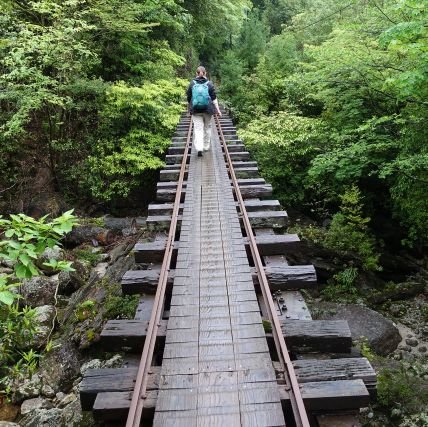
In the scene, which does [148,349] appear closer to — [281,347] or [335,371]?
[281,347]

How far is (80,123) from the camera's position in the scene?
488 inches

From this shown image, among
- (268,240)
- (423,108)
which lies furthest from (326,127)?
(268,240)

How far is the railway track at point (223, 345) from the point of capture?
300 centimetres

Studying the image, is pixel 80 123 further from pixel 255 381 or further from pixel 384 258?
pixel 255 381

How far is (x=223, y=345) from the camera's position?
3.68 m

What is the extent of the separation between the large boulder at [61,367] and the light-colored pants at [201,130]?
566 cm

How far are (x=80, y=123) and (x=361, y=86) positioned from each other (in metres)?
8.32

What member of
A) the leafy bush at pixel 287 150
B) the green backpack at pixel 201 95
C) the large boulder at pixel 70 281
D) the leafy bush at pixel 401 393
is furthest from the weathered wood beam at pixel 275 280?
the leafy bush at pixel 287 150

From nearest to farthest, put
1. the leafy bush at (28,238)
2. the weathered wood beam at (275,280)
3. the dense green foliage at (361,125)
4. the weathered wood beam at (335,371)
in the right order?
the leafy bush at (28,238)
the weathered wood beam at (335,371)
the weathered wood beam at (275,280)
the dense green foliage at (361,125)

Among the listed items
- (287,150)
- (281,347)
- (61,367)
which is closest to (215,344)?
(281,347)

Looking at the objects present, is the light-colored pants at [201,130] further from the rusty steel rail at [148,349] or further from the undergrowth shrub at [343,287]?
the undergrowth shrub at [343,287]

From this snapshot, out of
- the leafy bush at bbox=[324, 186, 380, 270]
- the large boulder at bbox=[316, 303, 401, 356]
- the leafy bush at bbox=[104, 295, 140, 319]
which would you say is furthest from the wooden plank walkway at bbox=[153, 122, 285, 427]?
the leafy bush at bbox=[324, 186, 380, 270]

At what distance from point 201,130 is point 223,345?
22.4 ft

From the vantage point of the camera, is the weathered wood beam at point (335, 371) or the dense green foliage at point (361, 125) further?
the dense green foliage at point (361, 125)
